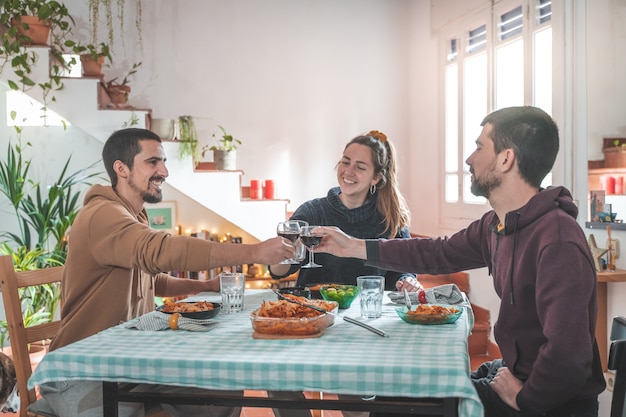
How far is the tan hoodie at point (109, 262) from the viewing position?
2223mm

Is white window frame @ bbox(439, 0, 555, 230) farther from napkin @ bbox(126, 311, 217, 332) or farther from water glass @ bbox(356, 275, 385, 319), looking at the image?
napkin @ bbox(126, 311, 217, 332)

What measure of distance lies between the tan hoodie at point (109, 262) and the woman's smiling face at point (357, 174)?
3.61ft

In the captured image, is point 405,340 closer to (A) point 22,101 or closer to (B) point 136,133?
(B) point 136,133

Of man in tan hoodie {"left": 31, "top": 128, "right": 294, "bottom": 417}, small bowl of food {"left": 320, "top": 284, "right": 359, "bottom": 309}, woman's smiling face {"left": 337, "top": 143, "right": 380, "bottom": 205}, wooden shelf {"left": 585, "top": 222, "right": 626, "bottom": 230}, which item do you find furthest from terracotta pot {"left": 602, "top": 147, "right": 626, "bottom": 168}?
man in tan hoodie {"left": 31, "top": 128, "right": 294, "bottom": 417}

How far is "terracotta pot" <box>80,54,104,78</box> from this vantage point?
17.7 ft

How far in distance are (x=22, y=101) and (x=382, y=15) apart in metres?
3.40

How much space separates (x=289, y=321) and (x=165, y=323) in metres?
0.40

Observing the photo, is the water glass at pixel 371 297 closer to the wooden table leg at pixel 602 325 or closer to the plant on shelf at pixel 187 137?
the wooden table leg at pixel 602 325

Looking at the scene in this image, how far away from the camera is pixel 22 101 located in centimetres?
587

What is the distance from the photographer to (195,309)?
212 cm

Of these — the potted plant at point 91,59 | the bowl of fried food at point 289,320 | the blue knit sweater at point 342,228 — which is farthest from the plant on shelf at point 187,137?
the bowl of fried food at point 289,320

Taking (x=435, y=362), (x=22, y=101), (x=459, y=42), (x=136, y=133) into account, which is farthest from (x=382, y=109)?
(x=435, y=362)

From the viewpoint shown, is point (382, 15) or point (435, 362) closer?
point (435, 362)

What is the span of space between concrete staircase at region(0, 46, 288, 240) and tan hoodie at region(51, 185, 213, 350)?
9.78 ft
